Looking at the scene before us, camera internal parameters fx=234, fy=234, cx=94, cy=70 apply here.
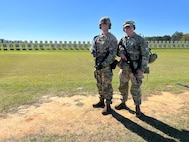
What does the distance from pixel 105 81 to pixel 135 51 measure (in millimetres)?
776

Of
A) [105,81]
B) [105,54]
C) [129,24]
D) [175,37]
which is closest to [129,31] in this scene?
[129,24]

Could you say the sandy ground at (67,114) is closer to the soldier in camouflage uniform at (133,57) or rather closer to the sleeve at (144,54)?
the soldier in camouflage uniform at (133,57)

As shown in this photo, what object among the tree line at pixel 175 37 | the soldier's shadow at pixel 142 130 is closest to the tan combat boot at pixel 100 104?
the soldier's shadow at pixel 142 130

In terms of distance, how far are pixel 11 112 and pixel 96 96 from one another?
183 cm

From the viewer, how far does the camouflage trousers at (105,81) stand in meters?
4.17

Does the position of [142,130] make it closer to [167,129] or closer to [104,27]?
[167,129]

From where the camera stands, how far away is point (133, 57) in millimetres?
3904

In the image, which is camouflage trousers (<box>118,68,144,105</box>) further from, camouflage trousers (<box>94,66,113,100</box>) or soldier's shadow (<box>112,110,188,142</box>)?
soldier's shadow (<box>112,110,188,142</box>)

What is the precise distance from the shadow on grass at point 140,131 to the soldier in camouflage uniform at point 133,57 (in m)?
0.31

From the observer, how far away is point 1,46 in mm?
25859

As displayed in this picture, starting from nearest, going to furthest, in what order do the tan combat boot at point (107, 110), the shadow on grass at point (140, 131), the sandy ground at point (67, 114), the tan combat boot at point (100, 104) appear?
the shadow on grass at point (140, 131) < the sandy ground at point (67, 114) < the tan combat boot at point (107, 110) < the tan combat boot at point (100, 104)

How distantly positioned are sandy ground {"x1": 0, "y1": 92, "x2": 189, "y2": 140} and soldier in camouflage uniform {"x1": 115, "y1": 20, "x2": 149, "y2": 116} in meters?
0.59

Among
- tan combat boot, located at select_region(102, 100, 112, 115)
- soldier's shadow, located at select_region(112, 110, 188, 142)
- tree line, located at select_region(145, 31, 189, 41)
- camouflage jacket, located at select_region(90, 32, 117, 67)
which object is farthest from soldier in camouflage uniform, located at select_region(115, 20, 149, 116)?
tree line, located at select_region(145, 31, 189, 41)

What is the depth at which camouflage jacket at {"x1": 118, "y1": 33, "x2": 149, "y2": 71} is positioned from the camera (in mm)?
3785
